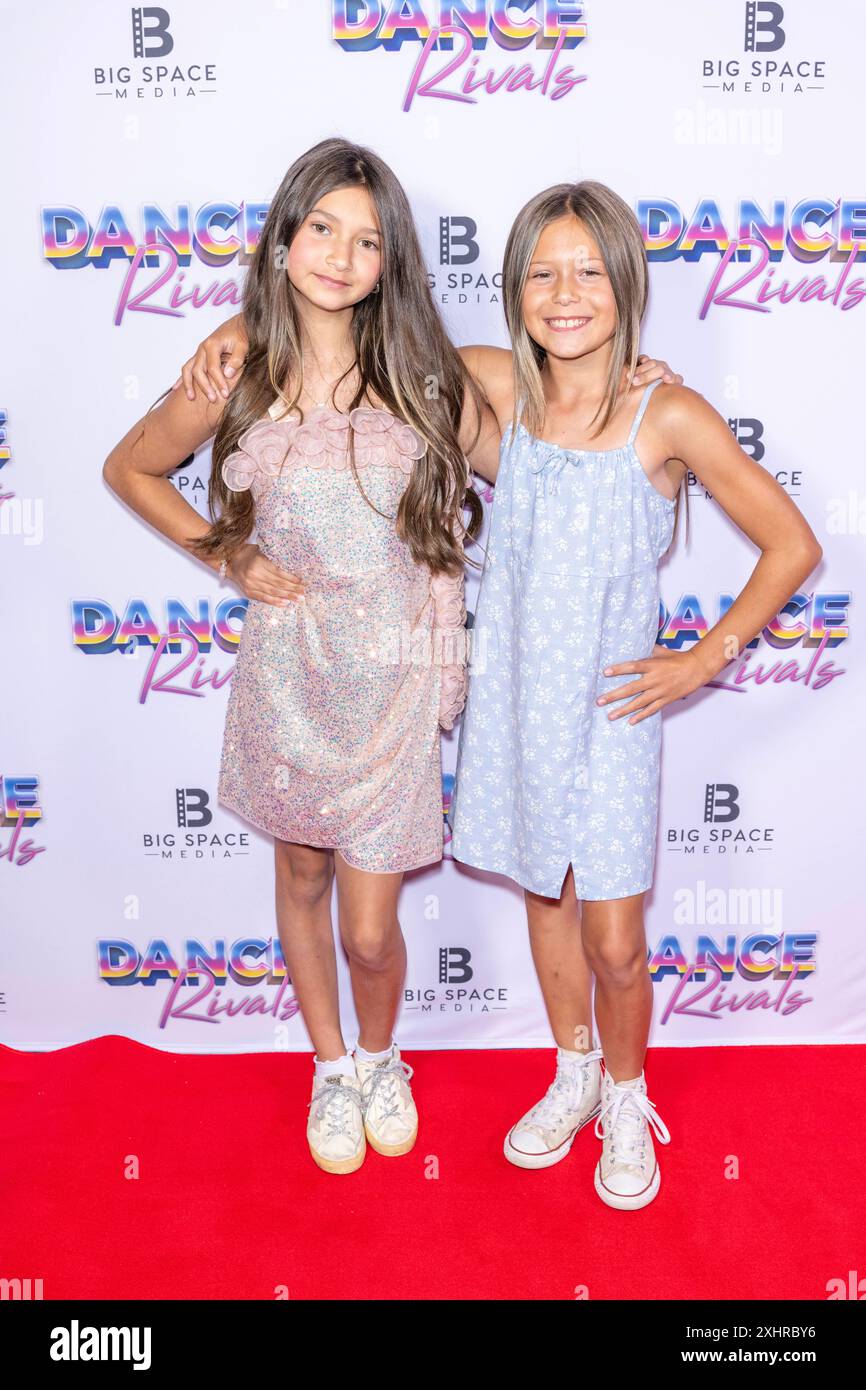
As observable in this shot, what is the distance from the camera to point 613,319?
1950 millimetres

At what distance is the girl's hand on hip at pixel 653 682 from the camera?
2.04 meters

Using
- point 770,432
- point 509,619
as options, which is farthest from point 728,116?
point 509,619

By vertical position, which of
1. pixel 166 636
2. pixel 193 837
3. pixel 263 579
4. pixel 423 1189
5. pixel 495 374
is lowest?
pixel 423 1189

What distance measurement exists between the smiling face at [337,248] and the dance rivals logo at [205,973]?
1.38m

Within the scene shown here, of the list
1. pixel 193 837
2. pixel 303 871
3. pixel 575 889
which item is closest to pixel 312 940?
pixel 303 871

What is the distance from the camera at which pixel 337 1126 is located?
7.60 ft

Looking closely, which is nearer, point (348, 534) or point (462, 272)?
point (348, 534)

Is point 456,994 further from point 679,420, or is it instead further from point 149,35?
point 149,35

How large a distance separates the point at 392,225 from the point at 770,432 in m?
0.84

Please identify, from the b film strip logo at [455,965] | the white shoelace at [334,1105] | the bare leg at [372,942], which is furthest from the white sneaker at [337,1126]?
the b film strip logo at [455,965]

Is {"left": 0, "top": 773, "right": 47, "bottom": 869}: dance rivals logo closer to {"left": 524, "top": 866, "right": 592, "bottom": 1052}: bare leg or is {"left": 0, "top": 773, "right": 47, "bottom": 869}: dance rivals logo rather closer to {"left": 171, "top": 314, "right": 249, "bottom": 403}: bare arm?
{"left": 171, "top": 314, "right": 249, "bottom": 403}: bare arm

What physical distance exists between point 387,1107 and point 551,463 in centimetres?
124

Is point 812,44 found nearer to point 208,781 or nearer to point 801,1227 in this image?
point 208,781

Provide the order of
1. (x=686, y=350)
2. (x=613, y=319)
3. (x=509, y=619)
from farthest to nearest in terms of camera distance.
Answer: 1. (x=686, y=350)
2. (x=509, y=619)
3. (x=613, y=319)
